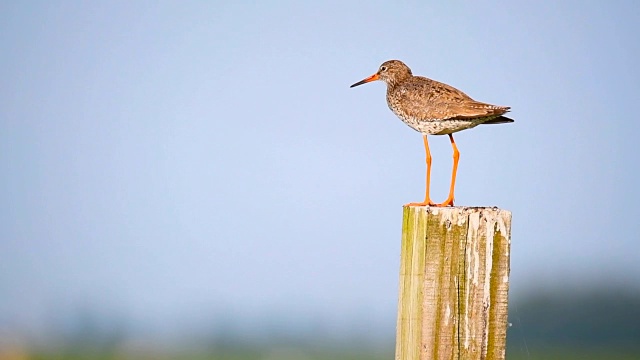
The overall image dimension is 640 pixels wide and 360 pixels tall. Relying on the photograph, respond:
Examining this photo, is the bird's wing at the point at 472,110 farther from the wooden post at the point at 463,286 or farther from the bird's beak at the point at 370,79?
the wooden post at the point at 463,286

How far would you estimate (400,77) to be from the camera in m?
10.5

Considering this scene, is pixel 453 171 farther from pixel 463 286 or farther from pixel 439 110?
pixel 463 286

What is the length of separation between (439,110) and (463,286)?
185 inches

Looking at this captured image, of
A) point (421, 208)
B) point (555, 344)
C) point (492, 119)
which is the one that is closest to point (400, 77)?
point (492, 119)

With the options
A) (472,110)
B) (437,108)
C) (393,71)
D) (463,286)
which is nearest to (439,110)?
(437,108)

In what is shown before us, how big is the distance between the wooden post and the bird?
3328 millimetres

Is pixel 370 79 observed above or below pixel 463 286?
above

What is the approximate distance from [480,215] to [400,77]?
651 cm

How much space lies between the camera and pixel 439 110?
8.67 meters

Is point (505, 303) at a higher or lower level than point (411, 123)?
lower

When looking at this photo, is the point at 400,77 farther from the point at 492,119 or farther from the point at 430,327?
the point at 430,327

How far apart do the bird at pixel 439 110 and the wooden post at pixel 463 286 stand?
3328 mm

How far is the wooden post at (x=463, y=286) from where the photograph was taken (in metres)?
4.16

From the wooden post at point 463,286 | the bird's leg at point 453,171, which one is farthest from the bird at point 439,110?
the wooden post at point 463,286
